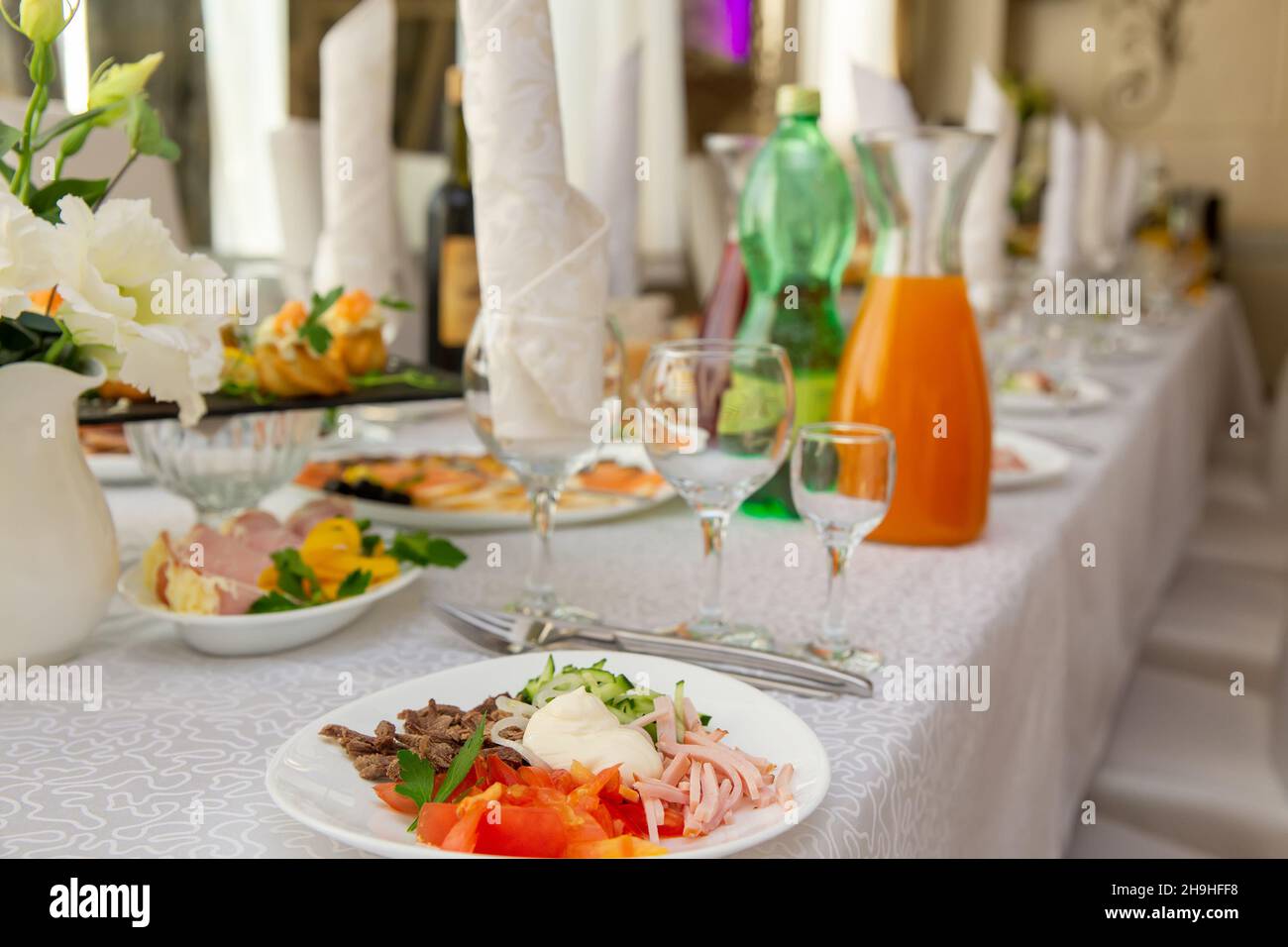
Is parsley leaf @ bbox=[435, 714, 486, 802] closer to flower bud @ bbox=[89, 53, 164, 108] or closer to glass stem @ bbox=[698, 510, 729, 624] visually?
glass stem @ bbox=[698, 510, 729, 624]

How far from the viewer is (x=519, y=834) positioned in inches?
18.8

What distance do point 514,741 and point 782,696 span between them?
0.65 feet

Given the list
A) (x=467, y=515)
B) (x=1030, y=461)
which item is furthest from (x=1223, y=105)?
(x=467, y=515)

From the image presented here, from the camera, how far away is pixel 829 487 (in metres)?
0.75

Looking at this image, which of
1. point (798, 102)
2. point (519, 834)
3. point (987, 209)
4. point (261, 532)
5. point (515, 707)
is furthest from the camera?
point (987, 209)

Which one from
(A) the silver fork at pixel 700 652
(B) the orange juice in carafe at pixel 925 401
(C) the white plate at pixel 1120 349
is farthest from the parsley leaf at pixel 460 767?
(C) the white plate at pixel 1120 349

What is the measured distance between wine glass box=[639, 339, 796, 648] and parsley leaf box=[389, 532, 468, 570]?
0.55ft

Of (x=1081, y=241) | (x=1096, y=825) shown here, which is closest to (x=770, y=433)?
(x=1096, y=825)

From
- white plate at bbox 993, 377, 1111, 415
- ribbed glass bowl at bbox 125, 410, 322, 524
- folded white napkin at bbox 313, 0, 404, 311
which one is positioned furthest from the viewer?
white plate at bbox 993, 377, 1111, 415

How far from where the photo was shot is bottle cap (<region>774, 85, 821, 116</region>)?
1049 mm

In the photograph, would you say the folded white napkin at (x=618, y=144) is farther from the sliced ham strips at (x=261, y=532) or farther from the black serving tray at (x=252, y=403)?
the sliced ham strips at (x=261, y=532)

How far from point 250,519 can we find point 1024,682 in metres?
0.58

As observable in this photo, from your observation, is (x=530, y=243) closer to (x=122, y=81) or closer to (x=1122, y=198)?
(x=122, y=81)

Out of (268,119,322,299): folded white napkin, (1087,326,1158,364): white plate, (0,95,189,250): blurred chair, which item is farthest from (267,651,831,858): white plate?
(1087,326,1158,364): white plate
